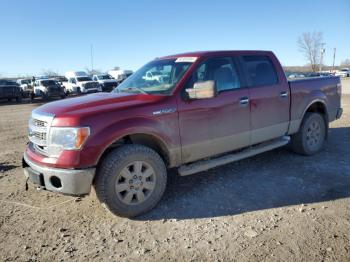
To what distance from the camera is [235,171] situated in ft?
18.0

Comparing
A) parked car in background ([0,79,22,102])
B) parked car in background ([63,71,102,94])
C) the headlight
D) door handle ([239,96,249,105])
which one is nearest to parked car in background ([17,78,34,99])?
parked car in background ([0,79,22,102])

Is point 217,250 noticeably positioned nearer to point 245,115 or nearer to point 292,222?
point 292,222

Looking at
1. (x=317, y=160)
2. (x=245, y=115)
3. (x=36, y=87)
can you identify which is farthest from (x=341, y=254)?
(x=36, y=87)

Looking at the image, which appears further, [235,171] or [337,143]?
[337,143]

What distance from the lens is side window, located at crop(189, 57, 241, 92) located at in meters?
4.64

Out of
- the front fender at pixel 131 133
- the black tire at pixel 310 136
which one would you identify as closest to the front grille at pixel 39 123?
the front fender at pixel 131 133

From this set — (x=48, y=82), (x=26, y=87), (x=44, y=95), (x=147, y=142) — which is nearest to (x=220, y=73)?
(x=147, y=142)

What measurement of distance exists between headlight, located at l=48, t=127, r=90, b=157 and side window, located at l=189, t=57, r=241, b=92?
169 cm

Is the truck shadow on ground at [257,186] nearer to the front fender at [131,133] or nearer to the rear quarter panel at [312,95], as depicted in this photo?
the front fender at [131,133]

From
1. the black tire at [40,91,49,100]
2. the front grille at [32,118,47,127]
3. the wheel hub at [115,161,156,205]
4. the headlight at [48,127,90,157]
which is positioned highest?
the front grille at [32,118,47,127]

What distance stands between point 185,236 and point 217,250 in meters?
0.42

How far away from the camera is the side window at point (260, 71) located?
17.2 ft

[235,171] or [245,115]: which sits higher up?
[245,115]

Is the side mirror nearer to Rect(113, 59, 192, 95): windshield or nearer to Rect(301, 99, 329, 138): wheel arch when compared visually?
Rect(113, 59, 192, 95): windshield
